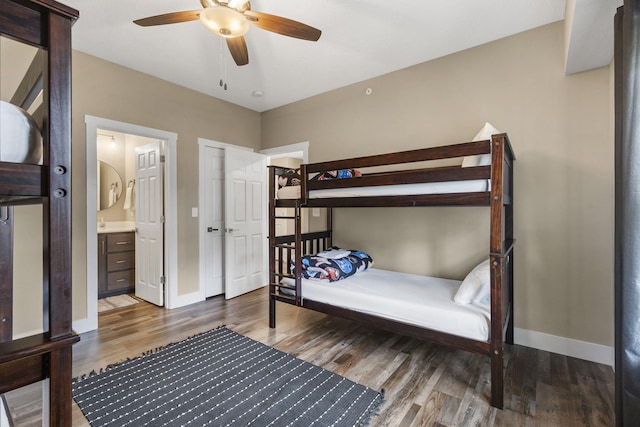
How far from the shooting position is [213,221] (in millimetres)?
3924

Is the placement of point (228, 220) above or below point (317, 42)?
below

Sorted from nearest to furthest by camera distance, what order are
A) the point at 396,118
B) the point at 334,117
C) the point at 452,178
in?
the point at 452,178 → the point at 396,118 → the point at 334,117

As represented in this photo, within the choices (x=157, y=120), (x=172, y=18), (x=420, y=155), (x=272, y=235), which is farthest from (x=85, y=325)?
(x=420, y=155)

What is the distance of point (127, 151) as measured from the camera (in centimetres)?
454

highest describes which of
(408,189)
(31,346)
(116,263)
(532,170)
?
(532,170)

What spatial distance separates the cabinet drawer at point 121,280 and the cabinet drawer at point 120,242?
0.32 m

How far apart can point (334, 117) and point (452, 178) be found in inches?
84.6

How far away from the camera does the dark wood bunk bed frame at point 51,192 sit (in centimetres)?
57

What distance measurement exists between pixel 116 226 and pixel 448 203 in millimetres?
→ 4688

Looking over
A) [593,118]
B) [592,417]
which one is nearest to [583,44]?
[593,118]

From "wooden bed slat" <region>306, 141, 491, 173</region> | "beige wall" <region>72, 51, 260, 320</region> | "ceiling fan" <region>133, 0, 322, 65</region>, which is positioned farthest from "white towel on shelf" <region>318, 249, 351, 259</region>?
"ceiling fan" <region>133, 0, 322, 65</region>

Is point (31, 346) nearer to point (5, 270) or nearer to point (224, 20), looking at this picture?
point (5, 270)

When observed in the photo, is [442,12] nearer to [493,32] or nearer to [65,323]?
[493,32]

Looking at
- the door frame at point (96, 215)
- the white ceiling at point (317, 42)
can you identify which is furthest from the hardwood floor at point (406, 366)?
the white ceiling at point (317, 42)
